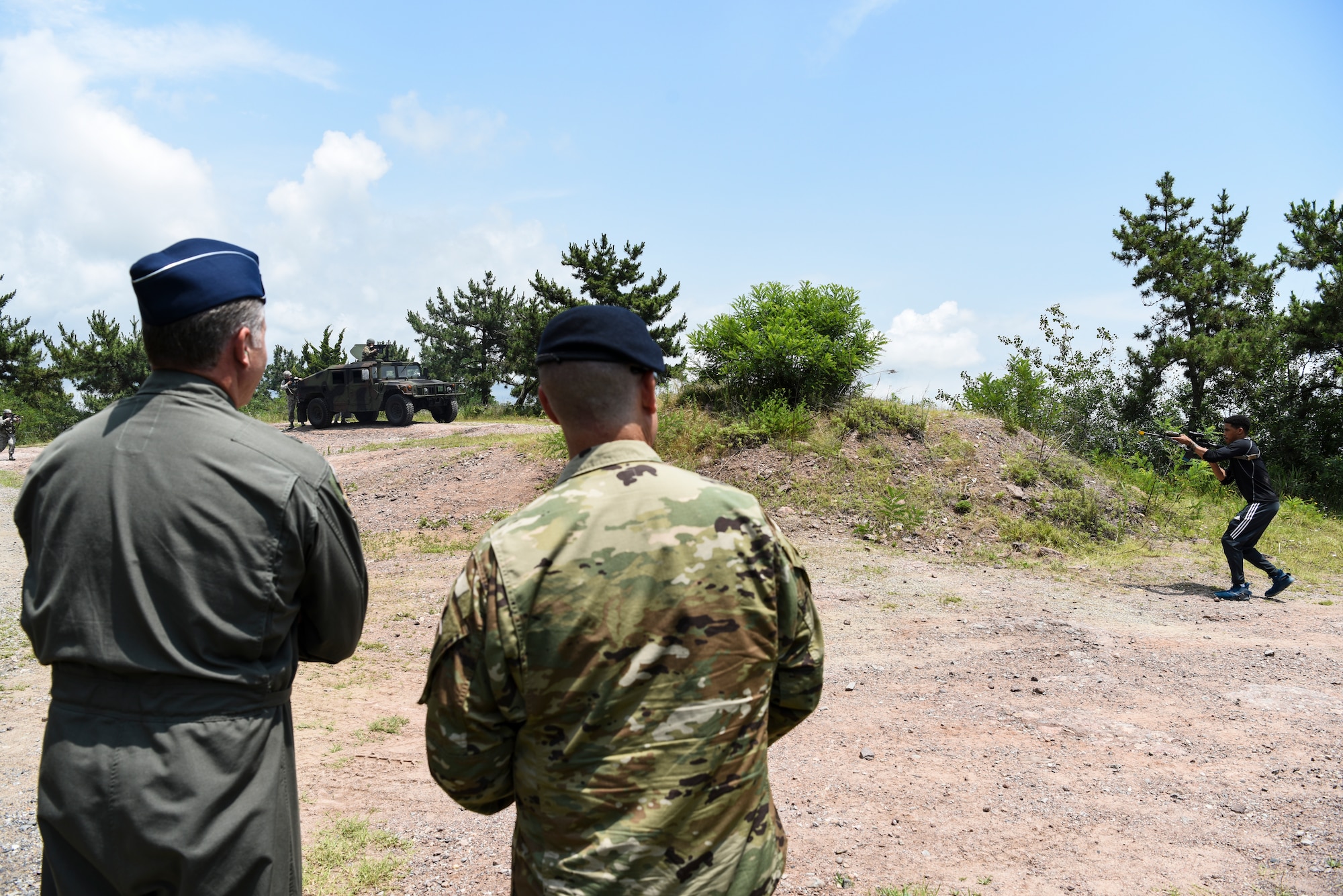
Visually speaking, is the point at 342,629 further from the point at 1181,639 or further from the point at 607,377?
the point at 1181,639

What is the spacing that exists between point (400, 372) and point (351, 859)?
20033 mm

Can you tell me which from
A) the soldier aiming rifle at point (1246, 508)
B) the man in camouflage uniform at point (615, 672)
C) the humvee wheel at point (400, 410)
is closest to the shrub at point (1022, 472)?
the soldier aiming rifle at point (1246, 508)

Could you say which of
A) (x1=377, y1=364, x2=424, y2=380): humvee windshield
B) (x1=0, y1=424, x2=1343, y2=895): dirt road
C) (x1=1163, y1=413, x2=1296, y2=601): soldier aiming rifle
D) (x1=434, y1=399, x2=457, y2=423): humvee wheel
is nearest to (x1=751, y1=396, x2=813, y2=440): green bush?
(x1=0, y1=424, x2=1343, y2=895): dirt road

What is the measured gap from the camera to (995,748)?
4883 mm

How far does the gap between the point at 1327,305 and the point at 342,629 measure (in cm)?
2542

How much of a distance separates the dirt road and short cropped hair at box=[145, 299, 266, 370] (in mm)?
2394

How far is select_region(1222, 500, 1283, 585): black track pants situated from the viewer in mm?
9023

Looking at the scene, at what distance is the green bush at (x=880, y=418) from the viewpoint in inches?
530

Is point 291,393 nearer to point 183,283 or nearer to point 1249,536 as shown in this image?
point 1249,536

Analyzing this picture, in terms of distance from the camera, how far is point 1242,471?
30.6ft

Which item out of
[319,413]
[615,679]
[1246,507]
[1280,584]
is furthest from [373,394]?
[615,679]

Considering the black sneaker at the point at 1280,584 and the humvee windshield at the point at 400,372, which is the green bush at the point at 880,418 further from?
the humvee windshield at the point at 400,372

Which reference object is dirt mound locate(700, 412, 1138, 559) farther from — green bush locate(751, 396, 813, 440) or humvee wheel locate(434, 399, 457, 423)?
humvee wheel locate(434, 399, 457, 423)

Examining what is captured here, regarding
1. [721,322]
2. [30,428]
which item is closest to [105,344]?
[30,428]
